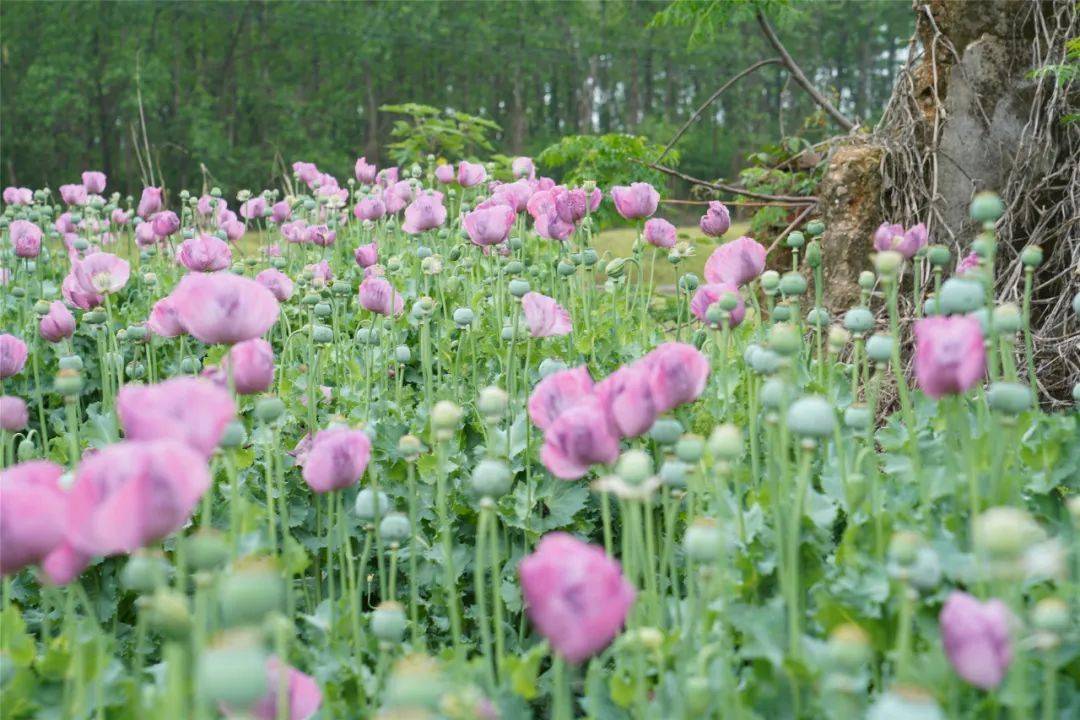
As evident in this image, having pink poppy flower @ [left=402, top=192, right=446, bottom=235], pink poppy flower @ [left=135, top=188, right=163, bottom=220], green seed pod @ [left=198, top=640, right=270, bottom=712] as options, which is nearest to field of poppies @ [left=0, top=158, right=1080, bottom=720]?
green seed pod @ [left=198, top=640, right=270, bottom=712]

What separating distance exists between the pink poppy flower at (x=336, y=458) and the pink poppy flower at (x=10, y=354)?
30.9 inches

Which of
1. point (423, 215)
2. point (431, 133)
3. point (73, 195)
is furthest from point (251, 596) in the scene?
point (431, 133)

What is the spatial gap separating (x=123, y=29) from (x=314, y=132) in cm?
527

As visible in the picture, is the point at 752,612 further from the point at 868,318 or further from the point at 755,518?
the point at 868,318

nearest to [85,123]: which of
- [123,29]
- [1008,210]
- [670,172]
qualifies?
[123,29]

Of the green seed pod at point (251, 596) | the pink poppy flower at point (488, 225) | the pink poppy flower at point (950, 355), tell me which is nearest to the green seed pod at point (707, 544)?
the pink poppy flower at point (950, 355)

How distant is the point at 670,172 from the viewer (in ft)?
14.3

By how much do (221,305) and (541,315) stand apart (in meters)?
0.74

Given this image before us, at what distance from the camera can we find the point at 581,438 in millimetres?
1050

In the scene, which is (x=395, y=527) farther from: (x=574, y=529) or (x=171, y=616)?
(x=574, y=529)

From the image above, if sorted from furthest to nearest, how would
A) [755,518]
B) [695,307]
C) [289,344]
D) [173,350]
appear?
[173,350] < [289,344] < [695,307] < [755,518]

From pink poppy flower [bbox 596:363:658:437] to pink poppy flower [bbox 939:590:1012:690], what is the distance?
1.27 feet

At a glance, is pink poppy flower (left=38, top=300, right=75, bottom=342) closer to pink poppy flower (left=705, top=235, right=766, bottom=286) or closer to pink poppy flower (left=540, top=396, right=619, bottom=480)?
pink poppy flower (left=705, top=235, right=766, bottom=286)

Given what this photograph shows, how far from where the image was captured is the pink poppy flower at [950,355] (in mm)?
934
